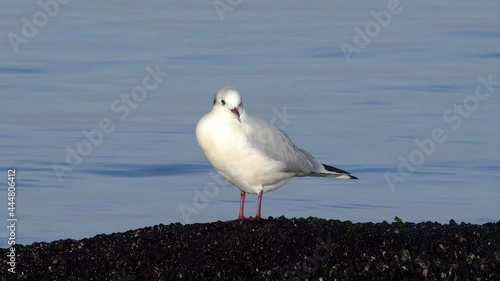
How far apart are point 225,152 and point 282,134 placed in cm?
108

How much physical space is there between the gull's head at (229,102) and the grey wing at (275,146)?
220 mm

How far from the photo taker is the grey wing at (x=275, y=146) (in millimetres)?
13414

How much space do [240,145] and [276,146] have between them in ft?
2.10

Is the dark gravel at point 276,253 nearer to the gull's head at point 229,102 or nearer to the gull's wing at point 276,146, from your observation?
the gull's wing at point 276,146

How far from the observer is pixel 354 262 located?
1058 centimetres

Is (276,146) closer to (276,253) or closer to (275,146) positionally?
(275,146)

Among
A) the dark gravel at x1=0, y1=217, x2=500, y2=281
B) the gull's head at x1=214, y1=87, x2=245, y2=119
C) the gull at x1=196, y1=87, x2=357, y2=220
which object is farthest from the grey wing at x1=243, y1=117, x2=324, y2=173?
the dark gravel at x1=0, y1=217, x2=500, y2=281

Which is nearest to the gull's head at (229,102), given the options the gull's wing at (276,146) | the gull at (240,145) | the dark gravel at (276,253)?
the gull at (240,145)

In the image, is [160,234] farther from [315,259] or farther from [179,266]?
[315,259]

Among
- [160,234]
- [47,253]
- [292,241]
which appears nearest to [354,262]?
[292,241]

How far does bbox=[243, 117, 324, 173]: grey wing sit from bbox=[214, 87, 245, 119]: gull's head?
22 cm

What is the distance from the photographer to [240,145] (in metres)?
13.2

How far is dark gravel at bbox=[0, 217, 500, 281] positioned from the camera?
10359 millimetres

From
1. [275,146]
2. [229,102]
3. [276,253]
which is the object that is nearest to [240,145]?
[229,102]
